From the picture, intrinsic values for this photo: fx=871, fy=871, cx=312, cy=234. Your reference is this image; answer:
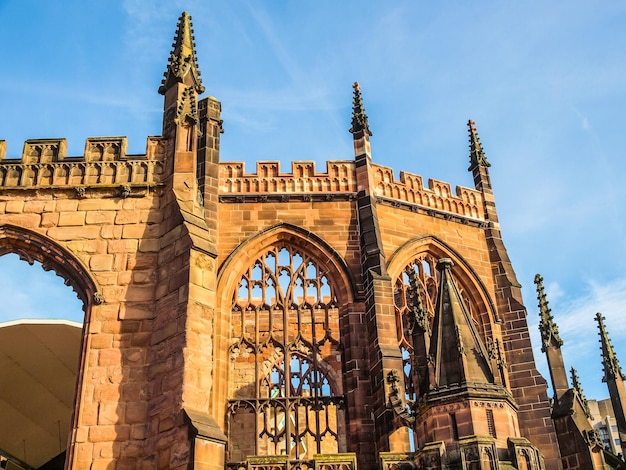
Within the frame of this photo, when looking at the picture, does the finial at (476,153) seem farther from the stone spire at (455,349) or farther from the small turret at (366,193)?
the stone spire at (455,349)

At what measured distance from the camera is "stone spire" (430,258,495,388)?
35.0ft

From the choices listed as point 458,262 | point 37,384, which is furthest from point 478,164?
point 37,384

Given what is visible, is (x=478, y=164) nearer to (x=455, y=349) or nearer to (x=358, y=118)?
(x=358, y=118)

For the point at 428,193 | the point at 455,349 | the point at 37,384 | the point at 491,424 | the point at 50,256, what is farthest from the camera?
the point at 37,384

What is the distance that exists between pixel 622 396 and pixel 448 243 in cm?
520

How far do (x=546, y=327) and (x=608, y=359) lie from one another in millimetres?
2561

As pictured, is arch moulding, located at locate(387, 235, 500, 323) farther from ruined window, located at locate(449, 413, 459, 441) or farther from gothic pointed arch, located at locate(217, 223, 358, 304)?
ruined window, located at locate(449, 413, 459, 441)

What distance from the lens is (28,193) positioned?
1435cm

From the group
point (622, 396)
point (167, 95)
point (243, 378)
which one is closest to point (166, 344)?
point (167, 95)

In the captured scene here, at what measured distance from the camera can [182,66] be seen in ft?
50.8

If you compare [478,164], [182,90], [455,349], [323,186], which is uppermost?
[478,164]

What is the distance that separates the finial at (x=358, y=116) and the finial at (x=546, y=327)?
214 inches

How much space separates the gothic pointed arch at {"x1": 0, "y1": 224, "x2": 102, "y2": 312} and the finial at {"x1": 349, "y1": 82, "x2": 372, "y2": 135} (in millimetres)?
8770

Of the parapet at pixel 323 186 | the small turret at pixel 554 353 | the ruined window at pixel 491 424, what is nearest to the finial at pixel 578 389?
the small turret at pixel 554 353
